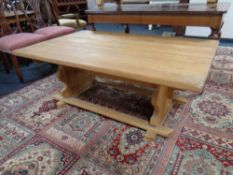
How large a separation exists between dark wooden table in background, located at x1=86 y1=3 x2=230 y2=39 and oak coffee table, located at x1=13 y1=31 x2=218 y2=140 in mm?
340

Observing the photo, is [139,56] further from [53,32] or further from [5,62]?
[5,62]

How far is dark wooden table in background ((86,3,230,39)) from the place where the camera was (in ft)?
4.95

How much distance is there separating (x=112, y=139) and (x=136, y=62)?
523mm

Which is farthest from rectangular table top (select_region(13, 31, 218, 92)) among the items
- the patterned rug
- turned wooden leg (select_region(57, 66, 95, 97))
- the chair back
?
the chair back

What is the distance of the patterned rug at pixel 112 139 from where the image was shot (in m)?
1.03

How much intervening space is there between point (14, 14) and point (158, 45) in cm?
199

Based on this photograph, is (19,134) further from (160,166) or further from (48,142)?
(160,166)

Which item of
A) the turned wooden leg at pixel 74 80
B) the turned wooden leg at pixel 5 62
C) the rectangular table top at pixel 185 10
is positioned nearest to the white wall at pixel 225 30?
the rectangular table top at pixel 185 10

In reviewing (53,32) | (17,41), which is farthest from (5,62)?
(53,32)

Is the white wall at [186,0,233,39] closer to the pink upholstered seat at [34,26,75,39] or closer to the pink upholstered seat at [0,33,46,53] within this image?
the pink upholstered seat at [34,26,75,39]

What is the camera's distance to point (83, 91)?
69.4 inches

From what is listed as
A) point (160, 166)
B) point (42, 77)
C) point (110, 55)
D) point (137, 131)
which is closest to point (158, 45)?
point (110, 55)

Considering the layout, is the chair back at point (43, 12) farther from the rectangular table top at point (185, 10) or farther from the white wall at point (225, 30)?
the white wall at point (225, 30)

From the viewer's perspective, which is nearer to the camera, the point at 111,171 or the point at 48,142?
the point at 111,171
